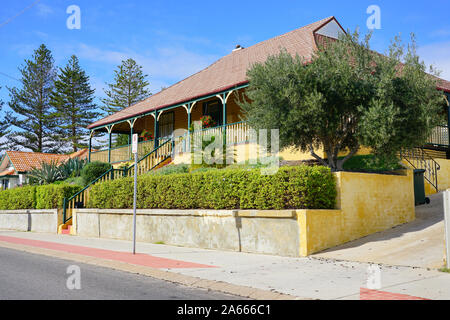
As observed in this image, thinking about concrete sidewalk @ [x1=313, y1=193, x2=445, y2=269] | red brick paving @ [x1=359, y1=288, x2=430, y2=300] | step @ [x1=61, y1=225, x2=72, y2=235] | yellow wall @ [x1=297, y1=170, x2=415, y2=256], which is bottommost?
step @ [x1=61, y1=225, x2=72, y2=235]

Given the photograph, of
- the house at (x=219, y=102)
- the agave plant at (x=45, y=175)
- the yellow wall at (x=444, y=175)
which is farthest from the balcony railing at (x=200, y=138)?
the yellow wall at (x=444, y=175)

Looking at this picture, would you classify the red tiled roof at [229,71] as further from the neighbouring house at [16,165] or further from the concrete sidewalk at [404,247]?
the neighbouring house at [16,165]

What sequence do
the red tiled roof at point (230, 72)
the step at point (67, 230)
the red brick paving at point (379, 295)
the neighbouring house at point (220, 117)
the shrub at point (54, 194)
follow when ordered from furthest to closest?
the red tiled roof at point (230, 72) < the shrub at point (54, 194) < the step at point (67, 230) < the neighbouring house at point (220, 117) < the red brick paving at point (379, 295)

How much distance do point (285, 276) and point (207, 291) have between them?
1.68 metres

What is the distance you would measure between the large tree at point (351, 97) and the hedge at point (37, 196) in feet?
33.0

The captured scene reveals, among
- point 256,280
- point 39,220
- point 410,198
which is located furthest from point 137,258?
point 39,220

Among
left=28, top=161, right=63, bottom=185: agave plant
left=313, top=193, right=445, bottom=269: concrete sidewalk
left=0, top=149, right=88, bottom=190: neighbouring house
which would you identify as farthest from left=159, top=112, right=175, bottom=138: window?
left=313, top=193, right=445, bottom=269: concrete sidewalk

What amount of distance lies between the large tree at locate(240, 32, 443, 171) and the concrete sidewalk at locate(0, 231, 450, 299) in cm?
415

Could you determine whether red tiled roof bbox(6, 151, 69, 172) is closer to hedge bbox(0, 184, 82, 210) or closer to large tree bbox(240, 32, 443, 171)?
hedge bbox(0, 184, 82, 210)

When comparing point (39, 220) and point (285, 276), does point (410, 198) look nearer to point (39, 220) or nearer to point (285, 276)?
point (285, 276)

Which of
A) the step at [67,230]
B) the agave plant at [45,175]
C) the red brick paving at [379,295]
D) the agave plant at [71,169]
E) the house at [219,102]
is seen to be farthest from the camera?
the agave plant at [71,169]

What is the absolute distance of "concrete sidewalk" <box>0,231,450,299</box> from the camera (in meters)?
6.27

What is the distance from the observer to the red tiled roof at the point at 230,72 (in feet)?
61.0
